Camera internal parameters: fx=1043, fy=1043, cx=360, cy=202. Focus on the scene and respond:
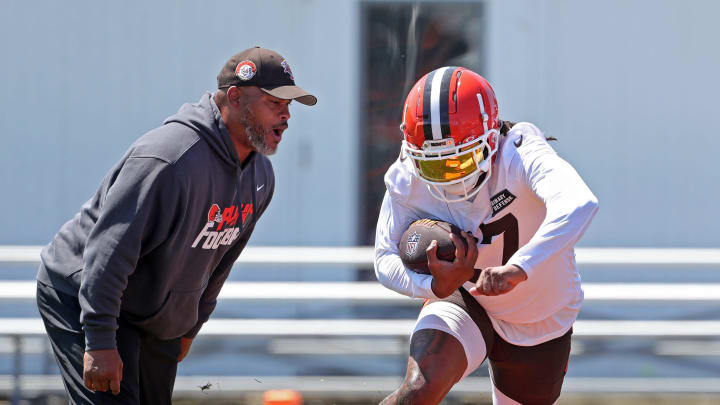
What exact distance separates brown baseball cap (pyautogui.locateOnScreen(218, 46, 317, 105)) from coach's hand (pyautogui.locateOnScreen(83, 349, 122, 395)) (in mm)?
1012

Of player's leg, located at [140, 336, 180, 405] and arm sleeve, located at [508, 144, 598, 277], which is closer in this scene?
arm sleeve, located at [508, 144, 598, 277]

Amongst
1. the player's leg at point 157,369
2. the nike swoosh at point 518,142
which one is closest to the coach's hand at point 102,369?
the player's leg at point 157,369

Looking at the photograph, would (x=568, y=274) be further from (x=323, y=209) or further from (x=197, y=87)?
(x=197, y=87)

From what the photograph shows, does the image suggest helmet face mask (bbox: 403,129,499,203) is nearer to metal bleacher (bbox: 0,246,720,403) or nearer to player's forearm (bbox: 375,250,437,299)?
player's forearm (bbox: 375,250,437,299)

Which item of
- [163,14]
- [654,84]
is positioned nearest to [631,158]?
[654,84]

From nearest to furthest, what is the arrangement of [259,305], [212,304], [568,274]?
[568,274]
[212,304]
[259,305]

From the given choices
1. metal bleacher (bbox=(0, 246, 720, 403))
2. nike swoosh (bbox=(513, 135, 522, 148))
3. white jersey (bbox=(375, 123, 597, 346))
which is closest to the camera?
white jersey (bbox=(375, 123, 597, 346))

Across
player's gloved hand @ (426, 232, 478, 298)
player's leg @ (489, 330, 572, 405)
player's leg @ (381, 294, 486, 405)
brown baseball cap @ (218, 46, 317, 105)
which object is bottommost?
player's leg @ (489, 330, 572, 405)

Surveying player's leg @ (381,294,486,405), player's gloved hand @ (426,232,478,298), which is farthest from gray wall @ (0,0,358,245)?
player's gloved hand @ (426,232,478,298)

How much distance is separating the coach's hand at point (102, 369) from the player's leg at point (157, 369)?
436mm

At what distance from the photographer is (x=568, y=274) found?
3779mm

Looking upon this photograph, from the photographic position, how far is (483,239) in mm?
3654

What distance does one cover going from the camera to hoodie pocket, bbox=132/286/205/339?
3586mm

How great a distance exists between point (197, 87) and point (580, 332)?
2.69 metres
